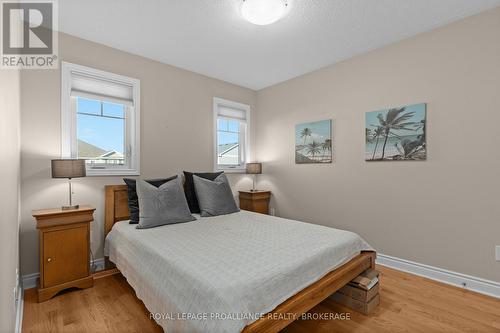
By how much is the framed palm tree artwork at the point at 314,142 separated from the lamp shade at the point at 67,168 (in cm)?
281

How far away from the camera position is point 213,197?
117 inches

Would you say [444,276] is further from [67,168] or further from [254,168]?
[67,168]

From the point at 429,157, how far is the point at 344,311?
179 cm

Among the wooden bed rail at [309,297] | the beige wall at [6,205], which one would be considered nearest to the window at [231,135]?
the wooden bed rail at [309,297]

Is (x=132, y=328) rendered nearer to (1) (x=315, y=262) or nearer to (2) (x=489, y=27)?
(1) (x=315, y=262)

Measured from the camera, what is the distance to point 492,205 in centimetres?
218

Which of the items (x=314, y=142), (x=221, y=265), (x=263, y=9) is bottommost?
(x=221, y=265)

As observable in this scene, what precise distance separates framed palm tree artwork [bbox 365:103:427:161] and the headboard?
2.98 m

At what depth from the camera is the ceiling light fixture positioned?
6.44 feet

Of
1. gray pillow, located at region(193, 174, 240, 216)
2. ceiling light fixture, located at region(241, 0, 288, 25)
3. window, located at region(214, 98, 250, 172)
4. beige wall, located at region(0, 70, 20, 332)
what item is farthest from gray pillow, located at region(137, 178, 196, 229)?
ceiling light fixture, located at region(241, 0, 288, 25)

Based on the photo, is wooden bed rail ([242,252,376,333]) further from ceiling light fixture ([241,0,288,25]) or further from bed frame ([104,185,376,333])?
ceiling light fixture ([241,0,288,25])

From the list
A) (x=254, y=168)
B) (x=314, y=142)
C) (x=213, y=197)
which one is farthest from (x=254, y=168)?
(x=213, y=197)

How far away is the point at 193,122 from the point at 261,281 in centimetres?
272

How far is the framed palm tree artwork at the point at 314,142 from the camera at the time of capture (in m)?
3.40
